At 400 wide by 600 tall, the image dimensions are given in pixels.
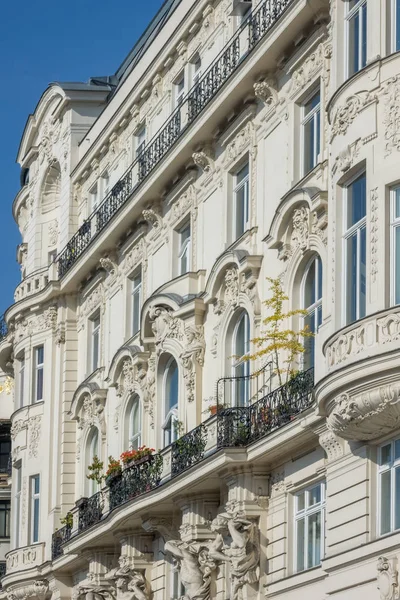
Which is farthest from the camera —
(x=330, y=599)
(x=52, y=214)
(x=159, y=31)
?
(x=52, y=214)


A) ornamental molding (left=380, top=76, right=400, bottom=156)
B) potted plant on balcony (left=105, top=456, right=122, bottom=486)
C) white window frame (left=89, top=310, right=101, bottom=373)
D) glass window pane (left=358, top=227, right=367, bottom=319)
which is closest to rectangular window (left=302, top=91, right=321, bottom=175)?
ornamental molding (left=380, top=76, right=400, bottom=156)

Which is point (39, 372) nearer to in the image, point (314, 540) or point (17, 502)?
point (17, 502)

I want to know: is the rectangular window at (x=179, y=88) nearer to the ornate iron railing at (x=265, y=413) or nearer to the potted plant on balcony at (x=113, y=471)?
the potted plant on balcony at (x=113, y=471)

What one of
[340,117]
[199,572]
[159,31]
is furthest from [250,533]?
[159,31]

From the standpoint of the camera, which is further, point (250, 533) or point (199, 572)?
point (199, 572)

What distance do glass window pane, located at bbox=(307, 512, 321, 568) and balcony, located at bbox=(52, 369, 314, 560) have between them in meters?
1.70

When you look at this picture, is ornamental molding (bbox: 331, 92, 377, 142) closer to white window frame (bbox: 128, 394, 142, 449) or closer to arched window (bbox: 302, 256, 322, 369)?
arched window (bbox: 302, 256, 322, 369)

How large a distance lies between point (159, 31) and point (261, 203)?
10.2 metres

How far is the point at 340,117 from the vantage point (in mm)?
27250

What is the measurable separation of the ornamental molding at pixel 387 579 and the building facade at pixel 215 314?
0.09 feet

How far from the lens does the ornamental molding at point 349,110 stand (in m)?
26.5

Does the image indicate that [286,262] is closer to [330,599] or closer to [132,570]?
[330,599]

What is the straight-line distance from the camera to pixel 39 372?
49750mm

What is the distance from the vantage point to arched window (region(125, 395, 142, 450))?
41.1 m
